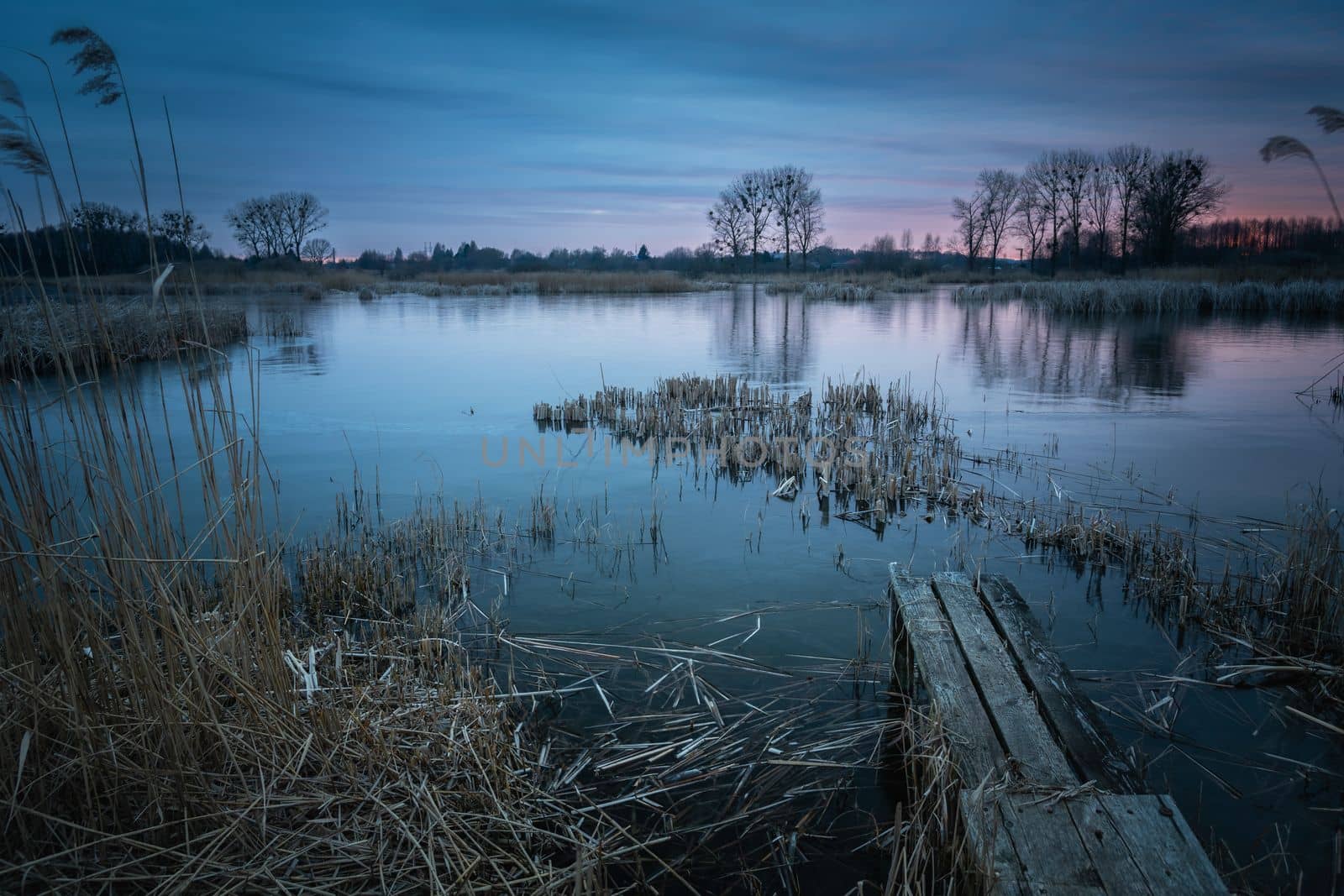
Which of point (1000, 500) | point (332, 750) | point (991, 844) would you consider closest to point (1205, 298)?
point (1000, 500)

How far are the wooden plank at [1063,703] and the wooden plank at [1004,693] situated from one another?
1.9 inches

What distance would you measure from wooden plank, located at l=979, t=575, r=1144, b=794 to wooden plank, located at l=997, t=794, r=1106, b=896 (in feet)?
1.16

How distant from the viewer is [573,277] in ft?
172

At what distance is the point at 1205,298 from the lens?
29.2m

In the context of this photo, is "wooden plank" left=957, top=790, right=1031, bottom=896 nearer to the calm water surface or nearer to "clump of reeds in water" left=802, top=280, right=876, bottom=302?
the calm water surface

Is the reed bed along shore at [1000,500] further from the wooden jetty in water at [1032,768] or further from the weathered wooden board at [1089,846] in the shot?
the weathered wooden board at [1089,846]

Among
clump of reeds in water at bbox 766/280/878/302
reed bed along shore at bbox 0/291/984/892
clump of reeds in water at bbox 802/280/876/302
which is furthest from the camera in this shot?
clump of reeds in water at bbox 766/280/878/302

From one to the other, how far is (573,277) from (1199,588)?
163 feet

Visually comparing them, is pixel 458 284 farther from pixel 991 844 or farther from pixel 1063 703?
pixel 991 844

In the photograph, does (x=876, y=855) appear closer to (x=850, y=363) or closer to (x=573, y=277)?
(x=850, y=363)

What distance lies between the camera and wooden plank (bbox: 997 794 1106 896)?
7.30 ft

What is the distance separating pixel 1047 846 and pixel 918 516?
492 centimetres

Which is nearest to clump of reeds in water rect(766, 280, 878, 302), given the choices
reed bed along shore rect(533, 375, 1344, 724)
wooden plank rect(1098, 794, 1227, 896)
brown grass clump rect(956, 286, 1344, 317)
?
brown grass clump rect(956, 286, 1344, 317)

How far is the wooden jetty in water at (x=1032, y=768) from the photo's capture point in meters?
2.28
